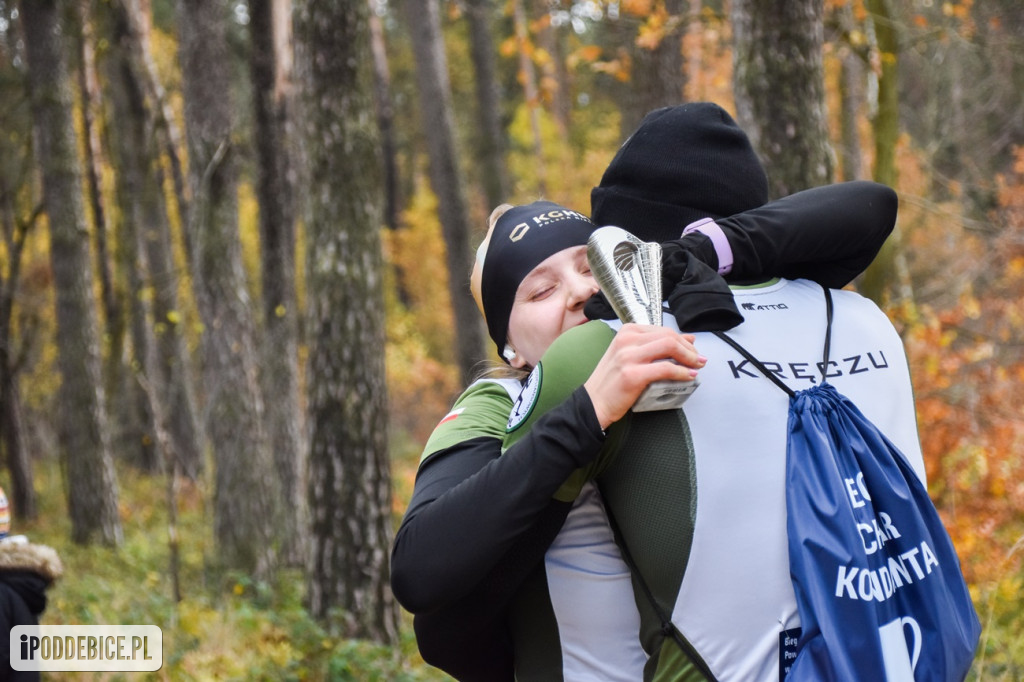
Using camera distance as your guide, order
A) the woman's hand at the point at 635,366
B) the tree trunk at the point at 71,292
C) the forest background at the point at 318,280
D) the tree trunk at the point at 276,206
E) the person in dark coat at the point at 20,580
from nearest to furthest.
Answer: the woman's hand at the point at 635,366, the person in dark coat at the point at 20,580, the forest background at the point at 318,280, the tree trunk at the point at 276,206, the tree trunk at the point at 71,292

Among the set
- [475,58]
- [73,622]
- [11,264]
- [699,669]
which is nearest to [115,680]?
[73,622]

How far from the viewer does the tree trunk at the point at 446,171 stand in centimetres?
1303

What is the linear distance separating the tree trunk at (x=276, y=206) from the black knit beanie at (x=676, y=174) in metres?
7.59

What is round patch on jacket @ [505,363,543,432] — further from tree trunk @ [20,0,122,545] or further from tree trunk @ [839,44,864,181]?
tree trunk @ [20,0,122,545]

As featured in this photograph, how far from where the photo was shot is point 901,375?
6.20ft

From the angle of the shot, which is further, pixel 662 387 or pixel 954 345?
pixel 954 345

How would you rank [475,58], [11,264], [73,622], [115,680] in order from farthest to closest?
[475,58], [11,264], [73,622], [115,680]

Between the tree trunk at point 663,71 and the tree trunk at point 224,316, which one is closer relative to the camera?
the tree trunk at point 224,316

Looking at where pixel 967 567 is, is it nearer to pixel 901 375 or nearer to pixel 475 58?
pixel 901 375

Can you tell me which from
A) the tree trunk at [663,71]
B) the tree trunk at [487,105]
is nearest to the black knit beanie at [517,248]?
the tree trunk at [663,71]

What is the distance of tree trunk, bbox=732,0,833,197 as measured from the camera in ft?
14.4

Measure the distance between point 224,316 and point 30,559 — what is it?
5.90 metres

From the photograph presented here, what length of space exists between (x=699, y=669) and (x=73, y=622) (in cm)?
703

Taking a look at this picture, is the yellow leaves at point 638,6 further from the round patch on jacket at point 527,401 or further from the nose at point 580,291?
the round patch on jacket at point 527,401
